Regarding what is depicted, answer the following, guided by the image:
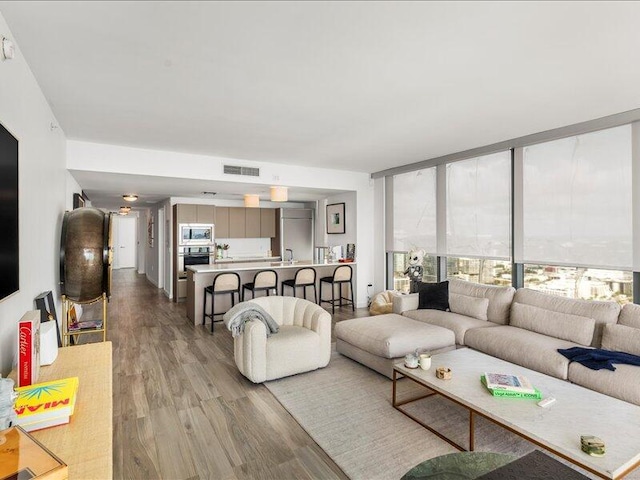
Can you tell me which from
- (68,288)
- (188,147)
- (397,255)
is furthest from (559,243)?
(68,288)

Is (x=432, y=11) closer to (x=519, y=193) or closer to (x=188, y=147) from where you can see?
(x=519, y=193)

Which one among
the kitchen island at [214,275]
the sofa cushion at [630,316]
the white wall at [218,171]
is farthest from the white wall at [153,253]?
the sofa cushion at [630,316]

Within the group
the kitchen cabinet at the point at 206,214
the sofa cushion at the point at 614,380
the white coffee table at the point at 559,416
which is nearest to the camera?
the white coffee table at the point at 559,416

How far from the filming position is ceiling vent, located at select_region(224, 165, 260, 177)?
5366 millimetres

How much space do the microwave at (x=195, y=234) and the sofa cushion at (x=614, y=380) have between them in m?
6.93

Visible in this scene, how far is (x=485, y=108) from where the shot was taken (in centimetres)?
333

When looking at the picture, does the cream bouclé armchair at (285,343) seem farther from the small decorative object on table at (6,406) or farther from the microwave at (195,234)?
the microwave at (195,234)

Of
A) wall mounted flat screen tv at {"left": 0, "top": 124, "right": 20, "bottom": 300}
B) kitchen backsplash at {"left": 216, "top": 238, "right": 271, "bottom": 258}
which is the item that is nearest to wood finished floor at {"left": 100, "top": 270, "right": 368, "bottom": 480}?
wall mounted flat screen tv at {"left": 0, "top": 124, "right": 20, "bottom": 300}

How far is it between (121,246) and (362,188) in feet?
37.5

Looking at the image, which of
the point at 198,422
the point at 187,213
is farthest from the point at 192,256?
the point at 198,422

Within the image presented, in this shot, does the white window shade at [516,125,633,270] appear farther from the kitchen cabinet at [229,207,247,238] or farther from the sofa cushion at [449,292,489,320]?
the kitchen cabinet at [229,207,247,238]

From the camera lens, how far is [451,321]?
409 cm

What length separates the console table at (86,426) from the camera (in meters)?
1.17

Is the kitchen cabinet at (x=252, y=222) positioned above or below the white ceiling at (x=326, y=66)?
below
